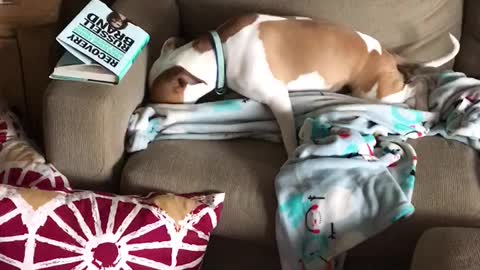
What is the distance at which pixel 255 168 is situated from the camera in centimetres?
155

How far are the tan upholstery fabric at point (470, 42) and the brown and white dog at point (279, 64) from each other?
22 centimetres

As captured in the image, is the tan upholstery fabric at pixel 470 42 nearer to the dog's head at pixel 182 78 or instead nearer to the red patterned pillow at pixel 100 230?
the dog's head at pixel 182 78

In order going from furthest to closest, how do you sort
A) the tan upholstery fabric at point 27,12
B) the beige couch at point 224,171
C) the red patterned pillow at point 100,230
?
the tan upholstery fabric at point 27,12, the beige couch at point 224,171, the red patterned pillow at point 100,230

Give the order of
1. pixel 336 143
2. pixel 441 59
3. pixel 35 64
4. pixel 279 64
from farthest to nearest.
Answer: pixel 35 64 < pixel 441 59 < pixel 279 64 < pixel 336 143

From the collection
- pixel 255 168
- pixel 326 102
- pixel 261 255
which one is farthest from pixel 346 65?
pixel 261 255

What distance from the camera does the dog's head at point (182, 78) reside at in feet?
5.57

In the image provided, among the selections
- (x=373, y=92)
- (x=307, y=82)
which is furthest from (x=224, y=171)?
(x=373, y=92)

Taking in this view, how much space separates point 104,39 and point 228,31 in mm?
308

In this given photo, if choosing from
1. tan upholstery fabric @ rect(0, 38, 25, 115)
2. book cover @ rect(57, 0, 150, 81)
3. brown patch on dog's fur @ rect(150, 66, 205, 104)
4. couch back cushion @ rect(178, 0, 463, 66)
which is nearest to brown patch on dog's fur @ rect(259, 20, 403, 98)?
couch back cushion @ rect(178, 0, 463, 66)

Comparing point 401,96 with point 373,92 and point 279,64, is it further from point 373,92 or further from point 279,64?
point 279,64

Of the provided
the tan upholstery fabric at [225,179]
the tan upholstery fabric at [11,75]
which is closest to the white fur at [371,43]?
the tan upholstery fabric at [225,179]

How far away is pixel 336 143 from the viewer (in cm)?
150

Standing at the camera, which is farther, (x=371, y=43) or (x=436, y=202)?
(x=371, y=43)

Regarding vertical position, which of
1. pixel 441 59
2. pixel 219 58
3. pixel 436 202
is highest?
pixel 219 58
